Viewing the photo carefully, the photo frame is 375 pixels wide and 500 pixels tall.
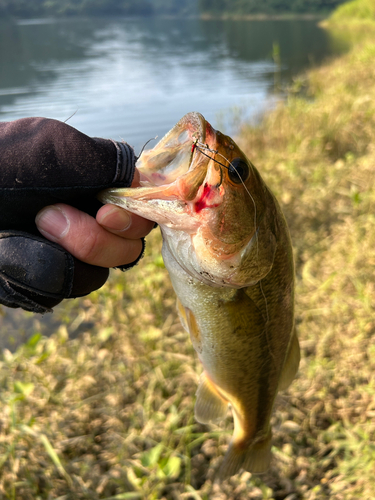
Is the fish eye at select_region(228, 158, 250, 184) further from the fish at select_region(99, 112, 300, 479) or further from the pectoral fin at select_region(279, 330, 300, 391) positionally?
the pectoral fin at select_region(279, 330, 300, 391)

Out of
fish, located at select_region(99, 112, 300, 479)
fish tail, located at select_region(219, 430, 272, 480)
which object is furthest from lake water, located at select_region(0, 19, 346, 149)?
fish tail, located at select_region(219, 430, 272, 480)

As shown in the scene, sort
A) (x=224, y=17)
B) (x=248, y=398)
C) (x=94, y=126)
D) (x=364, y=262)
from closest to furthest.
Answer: (x=248, y=398)
(x=364, y=262)
(x=94, y=126)
(x=224, y=17)

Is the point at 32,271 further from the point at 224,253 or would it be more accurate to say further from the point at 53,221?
the point at 224,253

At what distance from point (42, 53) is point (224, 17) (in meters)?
68.4

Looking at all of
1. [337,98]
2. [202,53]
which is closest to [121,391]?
[337,98]

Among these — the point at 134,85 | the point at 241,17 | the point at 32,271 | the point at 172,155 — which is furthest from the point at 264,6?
the point at 32,271

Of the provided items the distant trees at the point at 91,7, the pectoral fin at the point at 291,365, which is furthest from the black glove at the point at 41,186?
the distant trees at the point at 91,7

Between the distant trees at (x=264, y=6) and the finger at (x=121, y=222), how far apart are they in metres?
88.7

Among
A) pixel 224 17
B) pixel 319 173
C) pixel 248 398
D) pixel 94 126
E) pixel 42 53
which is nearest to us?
pixel 248 398

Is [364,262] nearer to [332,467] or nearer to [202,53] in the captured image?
[332,467]

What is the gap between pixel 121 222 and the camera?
149 centimetres

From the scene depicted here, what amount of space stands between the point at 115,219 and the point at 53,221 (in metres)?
0.23

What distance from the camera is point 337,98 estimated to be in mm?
8477

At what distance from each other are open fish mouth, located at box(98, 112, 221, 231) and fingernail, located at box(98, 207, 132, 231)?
0.05m
